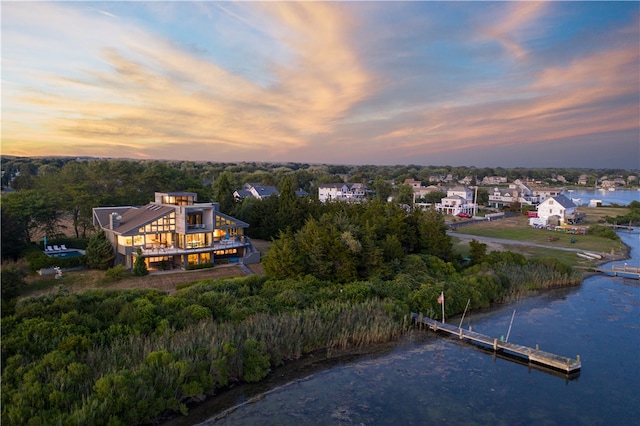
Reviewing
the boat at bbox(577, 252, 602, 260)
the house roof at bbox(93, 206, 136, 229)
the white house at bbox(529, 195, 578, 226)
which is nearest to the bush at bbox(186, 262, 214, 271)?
the house roof at bbox(93, 206, 136, 229)

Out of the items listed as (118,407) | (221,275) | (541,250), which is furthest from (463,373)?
(541,250)

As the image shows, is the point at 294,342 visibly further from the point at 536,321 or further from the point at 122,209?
the point at 122,209

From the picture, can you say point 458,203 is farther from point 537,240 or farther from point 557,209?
point 537,240

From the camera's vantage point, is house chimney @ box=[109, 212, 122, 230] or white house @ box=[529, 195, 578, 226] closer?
house chimney @ box=[109, 212, 122, 230]

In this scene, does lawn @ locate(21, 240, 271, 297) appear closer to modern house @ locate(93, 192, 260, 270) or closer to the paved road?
modern house @ locate(93, 192, 260, 270)

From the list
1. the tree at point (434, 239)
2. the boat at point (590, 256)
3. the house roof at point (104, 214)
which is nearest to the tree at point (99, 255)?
the house roof at point (104, 214)

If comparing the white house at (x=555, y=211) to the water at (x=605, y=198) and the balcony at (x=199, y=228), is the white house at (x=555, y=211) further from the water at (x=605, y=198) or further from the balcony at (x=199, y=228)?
the balcony at (x=199, y=228)
